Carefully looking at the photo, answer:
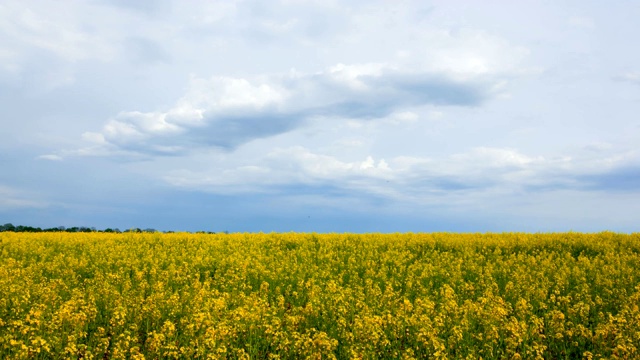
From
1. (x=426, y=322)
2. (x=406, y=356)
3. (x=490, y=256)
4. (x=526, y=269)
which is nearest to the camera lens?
(x=406, y=356)

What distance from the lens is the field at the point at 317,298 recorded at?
8914 millimetres

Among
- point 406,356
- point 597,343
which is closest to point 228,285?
point 406,356

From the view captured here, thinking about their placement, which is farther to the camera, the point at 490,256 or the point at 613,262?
the point at 490,256

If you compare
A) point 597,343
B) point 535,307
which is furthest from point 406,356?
point 535,307

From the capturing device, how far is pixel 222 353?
7.97 metres

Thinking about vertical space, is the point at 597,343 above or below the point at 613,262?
below

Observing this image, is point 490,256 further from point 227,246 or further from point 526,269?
point 227,246

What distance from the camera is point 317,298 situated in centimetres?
1191

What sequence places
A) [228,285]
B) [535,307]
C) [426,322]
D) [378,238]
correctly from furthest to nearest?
[378,238]
[228,285]
[535,307]
[426,322]

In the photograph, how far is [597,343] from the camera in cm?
995

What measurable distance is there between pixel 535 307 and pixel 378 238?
12.7 m

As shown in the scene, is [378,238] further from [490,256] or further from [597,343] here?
[597,343]

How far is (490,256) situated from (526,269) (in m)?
3.05

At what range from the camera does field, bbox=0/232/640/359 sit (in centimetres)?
891
